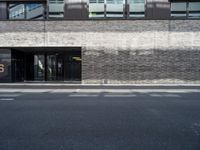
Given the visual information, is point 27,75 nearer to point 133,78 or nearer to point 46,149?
point 133,78

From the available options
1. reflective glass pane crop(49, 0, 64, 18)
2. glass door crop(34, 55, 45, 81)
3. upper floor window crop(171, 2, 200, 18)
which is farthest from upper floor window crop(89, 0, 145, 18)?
glass door crop(34, 55, 45, 81)

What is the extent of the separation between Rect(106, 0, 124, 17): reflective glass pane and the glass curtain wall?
5.99 metres

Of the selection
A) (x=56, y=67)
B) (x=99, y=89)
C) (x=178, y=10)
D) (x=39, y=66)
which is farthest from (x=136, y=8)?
(x=39, y=66)

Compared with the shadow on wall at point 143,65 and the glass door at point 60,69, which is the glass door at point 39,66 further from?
the shadow on wall at point 143,65

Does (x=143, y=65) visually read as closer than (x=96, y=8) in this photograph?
Yes

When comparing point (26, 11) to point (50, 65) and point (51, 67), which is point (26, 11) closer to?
point (50, 65)

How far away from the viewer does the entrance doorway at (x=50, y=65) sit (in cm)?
2734

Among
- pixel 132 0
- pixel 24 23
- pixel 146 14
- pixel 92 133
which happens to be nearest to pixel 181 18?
pixel 146 14

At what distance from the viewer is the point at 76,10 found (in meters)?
23.8

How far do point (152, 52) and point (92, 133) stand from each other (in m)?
17.8

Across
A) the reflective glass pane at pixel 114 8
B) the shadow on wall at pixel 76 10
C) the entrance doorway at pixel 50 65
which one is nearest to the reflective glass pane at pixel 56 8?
the shadow on wall at pixel 76 10

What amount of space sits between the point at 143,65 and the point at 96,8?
21.5 ft

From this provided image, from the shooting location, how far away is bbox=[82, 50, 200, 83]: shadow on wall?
915 inches

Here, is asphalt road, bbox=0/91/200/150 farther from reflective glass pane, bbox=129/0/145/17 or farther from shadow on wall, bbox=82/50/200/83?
reflective glass pane, bbox=129/0/145/17
